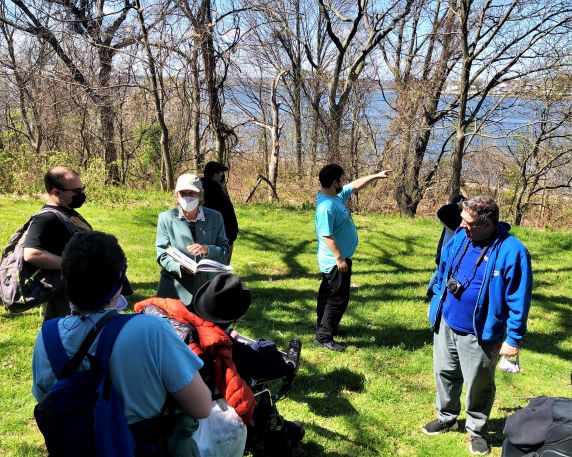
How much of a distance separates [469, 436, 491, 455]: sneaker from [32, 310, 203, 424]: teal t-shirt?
8.12 ft

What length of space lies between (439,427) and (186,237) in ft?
7.73

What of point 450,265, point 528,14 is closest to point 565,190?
point 528,14

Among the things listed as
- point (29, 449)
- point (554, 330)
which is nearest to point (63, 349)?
point (29, 449)

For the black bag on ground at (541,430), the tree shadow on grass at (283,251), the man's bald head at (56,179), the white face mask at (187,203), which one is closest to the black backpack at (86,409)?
the black bag on ground at (541,430)

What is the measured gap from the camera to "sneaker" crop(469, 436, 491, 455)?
327 centimetres

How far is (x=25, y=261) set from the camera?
3068 millimetres

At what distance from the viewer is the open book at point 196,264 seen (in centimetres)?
320

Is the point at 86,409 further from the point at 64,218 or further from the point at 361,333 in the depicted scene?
the point at 361,333

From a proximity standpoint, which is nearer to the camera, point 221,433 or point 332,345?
point 221,433

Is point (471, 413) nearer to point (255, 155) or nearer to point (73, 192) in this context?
point (73, 192)

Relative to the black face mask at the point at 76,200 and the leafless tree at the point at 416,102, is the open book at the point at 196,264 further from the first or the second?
the leafless tree at the point at 416,102

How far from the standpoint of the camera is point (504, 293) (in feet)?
9.71

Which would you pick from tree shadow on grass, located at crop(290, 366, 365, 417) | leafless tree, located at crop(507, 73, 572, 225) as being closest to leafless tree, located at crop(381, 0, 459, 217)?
leafless tree, located at crop(507, 73, 572, 225)

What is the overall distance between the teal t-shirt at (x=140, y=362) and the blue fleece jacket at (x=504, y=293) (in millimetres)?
2029
